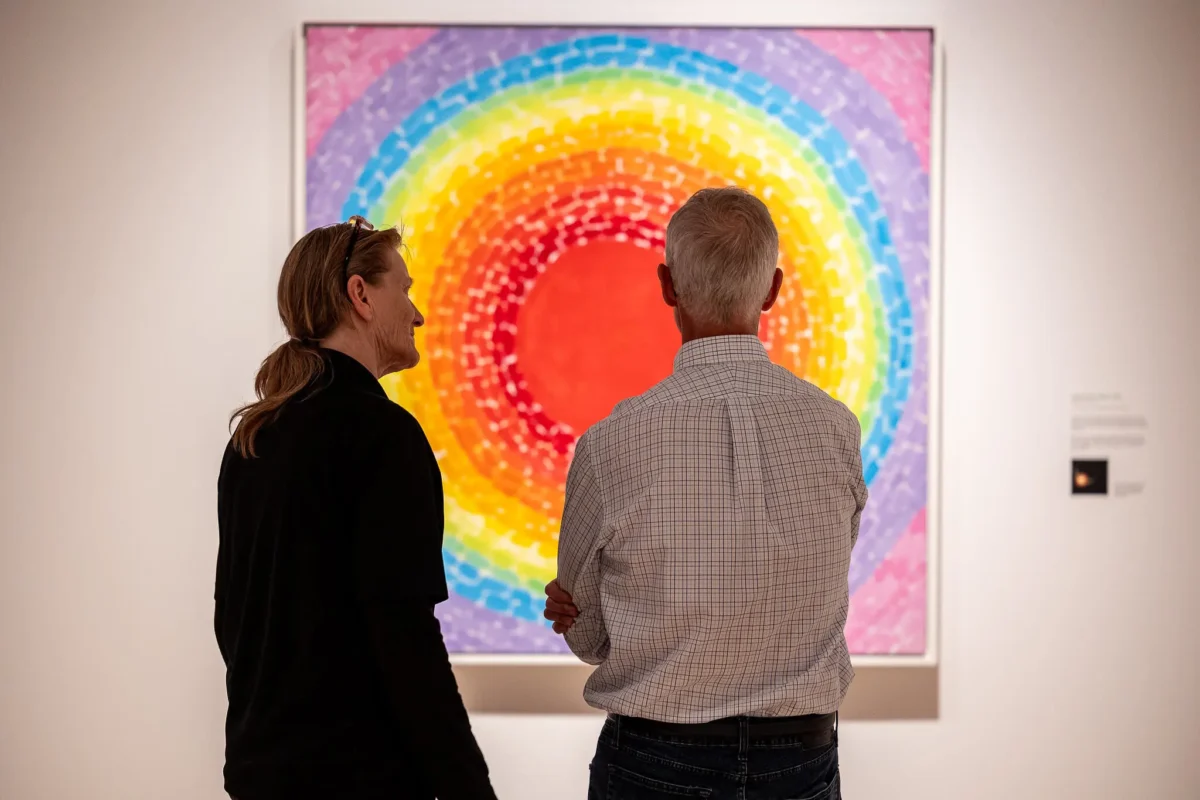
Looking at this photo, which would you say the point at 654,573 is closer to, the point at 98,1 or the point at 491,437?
the point at 491,437

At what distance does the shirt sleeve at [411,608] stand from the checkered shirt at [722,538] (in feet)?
0.68

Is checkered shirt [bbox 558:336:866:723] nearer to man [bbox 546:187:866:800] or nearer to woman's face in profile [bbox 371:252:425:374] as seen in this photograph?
man [bbox 546:187:866:800]

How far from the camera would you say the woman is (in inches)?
45.9

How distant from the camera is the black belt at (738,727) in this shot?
47.1 inches

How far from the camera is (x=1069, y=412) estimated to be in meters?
2.11

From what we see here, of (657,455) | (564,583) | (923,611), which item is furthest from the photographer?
(923,611)

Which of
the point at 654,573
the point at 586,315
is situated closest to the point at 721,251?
the point at 654,573

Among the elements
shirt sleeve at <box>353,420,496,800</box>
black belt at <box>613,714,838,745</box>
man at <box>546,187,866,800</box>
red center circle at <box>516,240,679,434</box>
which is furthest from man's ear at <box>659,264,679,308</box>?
red center circle at <box>516,240,679,434</box>

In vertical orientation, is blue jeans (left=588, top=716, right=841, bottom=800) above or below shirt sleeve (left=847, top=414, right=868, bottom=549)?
below

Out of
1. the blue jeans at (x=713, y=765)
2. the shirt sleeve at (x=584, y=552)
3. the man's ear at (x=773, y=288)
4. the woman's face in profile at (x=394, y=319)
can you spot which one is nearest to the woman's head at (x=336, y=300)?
the woman's face in profile at (x=394, y=319)

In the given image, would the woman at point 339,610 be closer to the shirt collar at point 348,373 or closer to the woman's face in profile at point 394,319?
the shirt collar at point 348,373

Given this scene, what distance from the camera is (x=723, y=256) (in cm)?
121

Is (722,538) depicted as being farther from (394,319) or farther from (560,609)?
(394,319)

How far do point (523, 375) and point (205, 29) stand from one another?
3.48 feet
